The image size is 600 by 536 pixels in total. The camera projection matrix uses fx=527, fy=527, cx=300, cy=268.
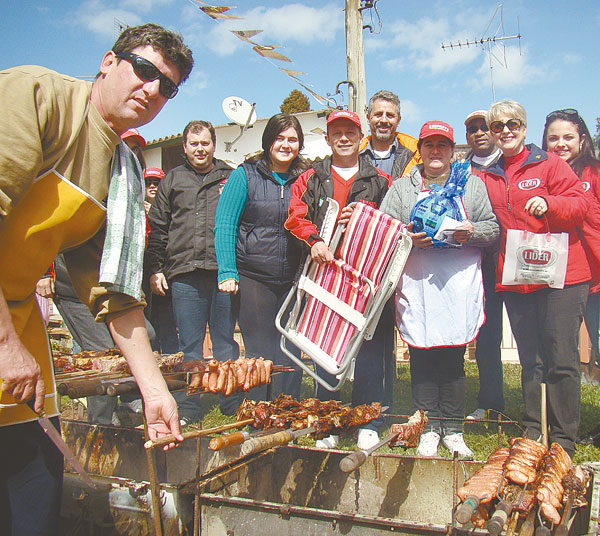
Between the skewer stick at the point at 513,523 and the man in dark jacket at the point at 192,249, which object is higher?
the man in dark jacket at the point at 192,249

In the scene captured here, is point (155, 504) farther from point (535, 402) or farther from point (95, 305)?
point (535, 402)

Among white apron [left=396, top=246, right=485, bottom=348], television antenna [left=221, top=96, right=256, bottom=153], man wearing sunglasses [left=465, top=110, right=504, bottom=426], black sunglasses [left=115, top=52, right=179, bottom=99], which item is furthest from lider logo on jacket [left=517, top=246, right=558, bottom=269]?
television antenna [left=221, top=96, right=256, bottom=153]

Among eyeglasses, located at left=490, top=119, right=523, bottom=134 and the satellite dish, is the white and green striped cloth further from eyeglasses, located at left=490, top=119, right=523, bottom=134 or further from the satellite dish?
the satellite dish

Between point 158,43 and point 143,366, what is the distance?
1.29 metres

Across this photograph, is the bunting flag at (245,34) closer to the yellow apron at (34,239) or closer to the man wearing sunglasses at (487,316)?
the man wearing sunglasses at (487,316)

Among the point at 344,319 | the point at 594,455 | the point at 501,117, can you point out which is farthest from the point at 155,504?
the point at 501,117

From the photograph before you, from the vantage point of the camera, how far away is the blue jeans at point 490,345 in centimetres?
494

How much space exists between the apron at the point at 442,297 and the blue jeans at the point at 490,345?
78 centimetres

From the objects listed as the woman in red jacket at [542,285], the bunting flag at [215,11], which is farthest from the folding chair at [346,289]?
the bunting flag at [215,11]

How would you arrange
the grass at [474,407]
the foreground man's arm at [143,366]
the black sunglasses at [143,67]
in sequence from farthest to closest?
the grass at [474,407] < the foreground man's arm at [143,366] < the black sunglasses at [143,67]

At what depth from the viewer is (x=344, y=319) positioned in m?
4.16

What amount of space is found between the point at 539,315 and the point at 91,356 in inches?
139

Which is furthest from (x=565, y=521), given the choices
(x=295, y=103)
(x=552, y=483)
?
(x=295, y=103)

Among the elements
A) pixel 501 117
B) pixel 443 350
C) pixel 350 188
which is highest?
pixel 501 117
